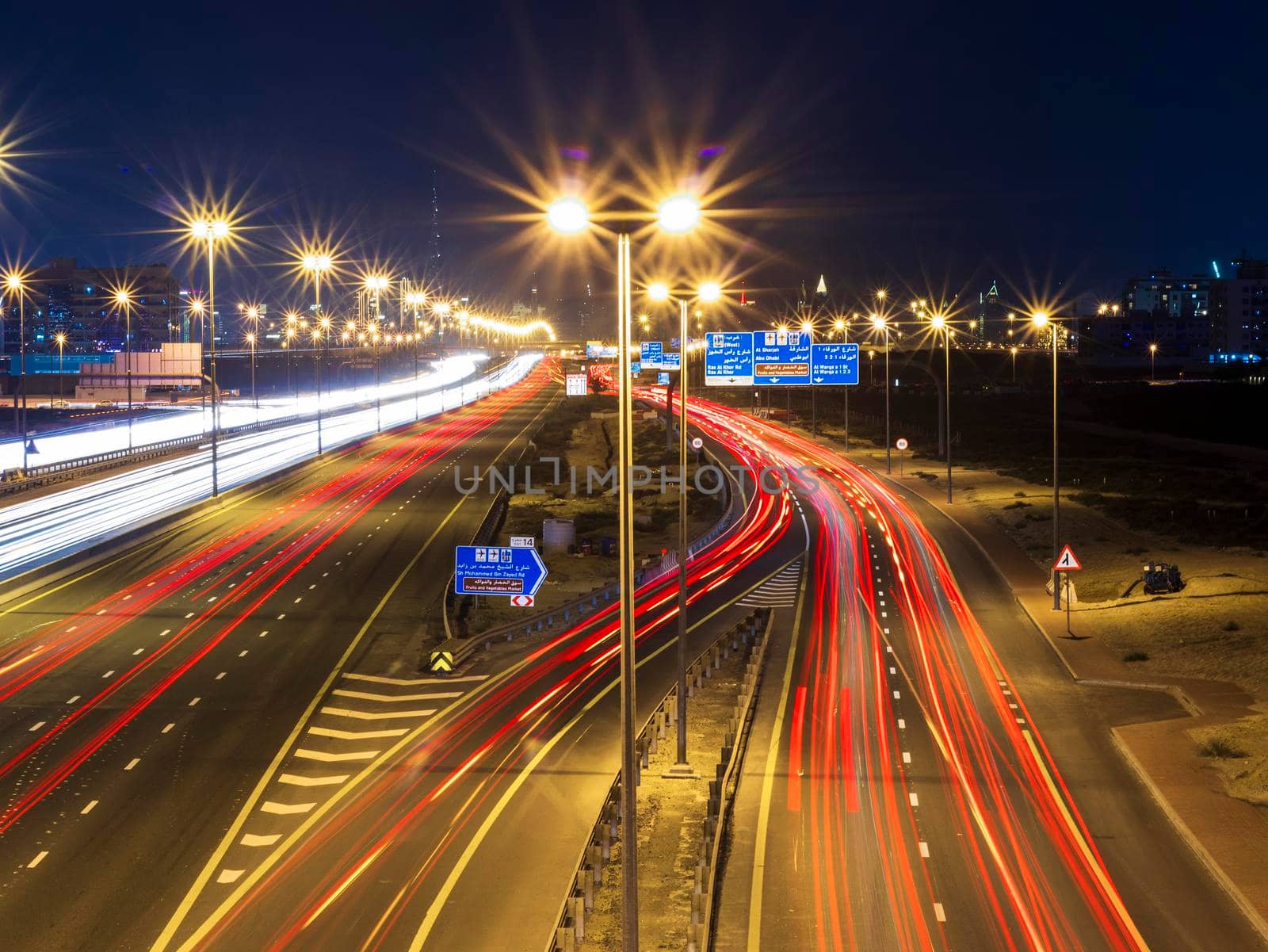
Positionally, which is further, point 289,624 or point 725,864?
point 289,624

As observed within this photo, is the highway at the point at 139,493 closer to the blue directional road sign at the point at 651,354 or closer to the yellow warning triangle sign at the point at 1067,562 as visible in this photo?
the blue directional road sign at the point at 651,354

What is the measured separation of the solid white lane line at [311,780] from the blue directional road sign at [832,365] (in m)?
29.3

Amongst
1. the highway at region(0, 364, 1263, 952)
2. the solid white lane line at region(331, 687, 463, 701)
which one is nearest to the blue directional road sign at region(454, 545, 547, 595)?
the highway at region(0, 364, 1263, 952)

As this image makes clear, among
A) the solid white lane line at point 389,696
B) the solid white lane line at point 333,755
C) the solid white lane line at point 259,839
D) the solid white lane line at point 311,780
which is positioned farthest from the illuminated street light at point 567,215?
the solid white lane line at point 389,696

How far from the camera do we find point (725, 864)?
64.5 feet

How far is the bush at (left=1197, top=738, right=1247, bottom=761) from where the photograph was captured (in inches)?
973

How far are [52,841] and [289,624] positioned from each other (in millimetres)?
17974

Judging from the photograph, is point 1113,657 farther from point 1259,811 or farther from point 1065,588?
point 1259,811

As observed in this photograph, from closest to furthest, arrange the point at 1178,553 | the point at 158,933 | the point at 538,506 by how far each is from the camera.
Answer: the point at 158,933 < the point at 1178,553 < the point at 538,506

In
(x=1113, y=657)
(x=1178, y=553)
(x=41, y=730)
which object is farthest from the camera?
(x=1178, y=553)

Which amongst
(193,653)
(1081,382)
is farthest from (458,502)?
(1081,382)

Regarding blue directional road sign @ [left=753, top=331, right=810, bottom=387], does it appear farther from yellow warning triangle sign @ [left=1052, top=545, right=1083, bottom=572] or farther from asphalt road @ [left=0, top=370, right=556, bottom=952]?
asphalt road @ [left=0, top=370, right=556, bottom=952]

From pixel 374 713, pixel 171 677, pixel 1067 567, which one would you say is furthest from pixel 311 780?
pixel 1067 567

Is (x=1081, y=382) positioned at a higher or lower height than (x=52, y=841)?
higher
